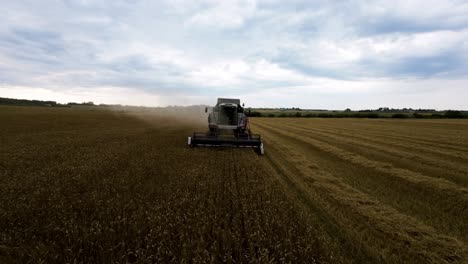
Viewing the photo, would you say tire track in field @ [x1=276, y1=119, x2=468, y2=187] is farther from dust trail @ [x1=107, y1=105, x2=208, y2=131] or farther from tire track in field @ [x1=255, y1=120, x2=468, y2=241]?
dust trail @ [x1=107, y1=105, x2=208, y2=131]

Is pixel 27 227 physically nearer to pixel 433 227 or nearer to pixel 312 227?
pixel 312 227

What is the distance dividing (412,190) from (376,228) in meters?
3.40

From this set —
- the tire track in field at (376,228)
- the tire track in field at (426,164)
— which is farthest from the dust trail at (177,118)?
the tire track in field at (376,228)

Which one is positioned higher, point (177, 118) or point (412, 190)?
point (412, 190)

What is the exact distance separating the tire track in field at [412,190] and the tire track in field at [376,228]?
0.49 meters

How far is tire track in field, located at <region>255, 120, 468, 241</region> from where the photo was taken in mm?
6035

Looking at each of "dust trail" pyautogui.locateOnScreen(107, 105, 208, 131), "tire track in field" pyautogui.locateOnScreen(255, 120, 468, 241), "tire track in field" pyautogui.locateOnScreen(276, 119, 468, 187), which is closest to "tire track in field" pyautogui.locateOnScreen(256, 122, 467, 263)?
"tire track in field" pyautogui.locateOnScreen(255, 120, 468, 241)

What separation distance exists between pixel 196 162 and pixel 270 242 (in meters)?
6.60

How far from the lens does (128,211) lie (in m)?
5.47

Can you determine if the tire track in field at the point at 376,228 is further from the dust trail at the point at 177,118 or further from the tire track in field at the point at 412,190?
the dust trail at the point at 177,118

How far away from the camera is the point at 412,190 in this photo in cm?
798

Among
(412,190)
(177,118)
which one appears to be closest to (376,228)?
(412,190)

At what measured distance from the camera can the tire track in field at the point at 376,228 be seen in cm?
453

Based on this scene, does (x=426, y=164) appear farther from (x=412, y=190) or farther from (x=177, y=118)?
(x=177, y=118)
